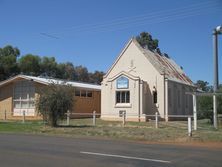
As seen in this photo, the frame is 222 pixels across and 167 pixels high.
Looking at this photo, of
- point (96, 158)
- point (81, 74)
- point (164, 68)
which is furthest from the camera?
point (81, 74)

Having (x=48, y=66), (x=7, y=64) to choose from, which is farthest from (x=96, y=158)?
(x=48, y=66)

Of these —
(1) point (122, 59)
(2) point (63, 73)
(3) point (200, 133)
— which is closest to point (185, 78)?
(1) point (122, 59)

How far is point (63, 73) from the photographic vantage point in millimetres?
80125

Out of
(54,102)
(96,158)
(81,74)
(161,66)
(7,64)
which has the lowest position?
(96,158)

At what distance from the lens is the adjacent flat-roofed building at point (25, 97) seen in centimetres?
4328

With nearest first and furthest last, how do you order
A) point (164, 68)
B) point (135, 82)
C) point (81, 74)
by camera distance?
point (135, 82) → point (164, 68) → point (81, 74)

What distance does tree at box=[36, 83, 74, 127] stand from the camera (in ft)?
94.1

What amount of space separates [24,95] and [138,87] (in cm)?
1367

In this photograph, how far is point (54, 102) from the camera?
28656 mm

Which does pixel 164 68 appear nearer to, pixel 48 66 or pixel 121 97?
pixel 121 97

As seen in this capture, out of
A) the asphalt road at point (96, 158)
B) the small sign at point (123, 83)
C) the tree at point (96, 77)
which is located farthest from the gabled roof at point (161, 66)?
the tree at point (96, 77)

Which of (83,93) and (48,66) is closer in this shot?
(83,93)

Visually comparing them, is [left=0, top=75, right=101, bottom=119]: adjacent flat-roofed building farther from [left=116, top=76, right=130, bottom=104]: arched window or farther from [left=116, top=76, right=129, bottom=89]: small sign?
[left=116, top=76, right=129, bottom=89]: small sign

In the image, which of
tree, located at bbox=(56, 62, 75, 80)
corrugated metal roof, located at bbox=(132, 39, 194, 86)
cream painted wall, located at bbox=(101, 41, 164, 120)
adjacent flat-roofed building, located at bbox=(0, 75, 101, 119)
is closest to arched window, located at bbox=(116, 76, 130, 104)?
cream painted wall, located at bbox=(101, 41, 164, 120)
